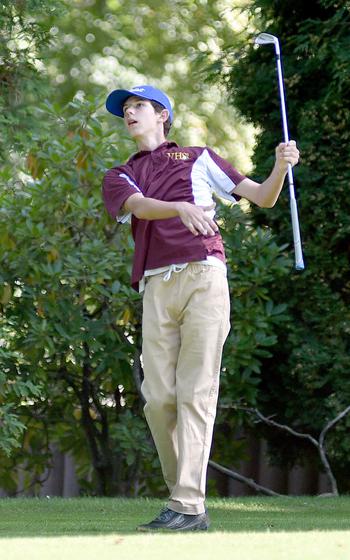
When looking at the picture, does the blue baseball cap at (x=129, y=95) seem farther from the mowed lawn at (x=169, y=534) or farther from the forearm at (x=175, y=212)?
the mowed lawn at (x=169, y=534)

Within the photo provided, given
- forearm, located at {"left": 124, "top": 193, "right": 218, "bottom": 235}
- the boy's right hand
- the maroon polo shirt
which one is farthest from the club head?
the boy's right hand

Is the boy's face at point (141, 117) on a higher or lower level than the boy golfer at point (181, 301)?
higher

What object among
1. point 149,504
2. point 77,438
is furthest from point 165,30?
point 149,504

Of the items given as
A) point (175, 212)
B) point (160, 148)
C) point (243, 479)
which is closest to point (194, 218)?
point (175, 212)

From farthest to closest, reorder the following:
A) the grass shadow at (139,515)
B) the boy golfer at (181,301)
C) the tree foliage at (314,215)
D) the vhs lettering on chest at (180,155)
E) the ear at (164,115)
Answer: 1. the tree foliage at (314,215)
2. the ear at (164,115)
3. the vhs lettering on chest at (180,155)
4. the grass shadow at (139,515)
5. the boy golfer at (181,301)

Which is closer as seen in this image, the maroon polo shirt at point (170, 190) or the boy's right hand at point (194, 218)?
the boy's right hand at point (194, 218)

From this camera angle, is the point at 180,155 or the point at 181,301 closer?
the point at 181,301

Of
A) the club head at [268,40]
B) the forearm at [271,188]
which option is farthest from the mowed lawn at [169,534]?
Answer: the club head at [268,40]

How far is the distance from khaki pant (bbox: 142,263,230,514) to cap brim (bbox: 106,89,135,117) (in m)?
0.92

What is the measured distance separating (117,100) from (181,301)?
3.56ft

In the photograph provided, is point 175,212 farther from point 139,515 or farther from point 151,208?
point 139,515

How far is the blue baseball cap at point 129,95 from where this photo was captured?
5.80m

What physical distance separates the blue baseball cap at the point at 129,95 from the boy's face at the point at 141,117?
0.03 m

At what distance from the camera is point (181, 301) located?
544cm
